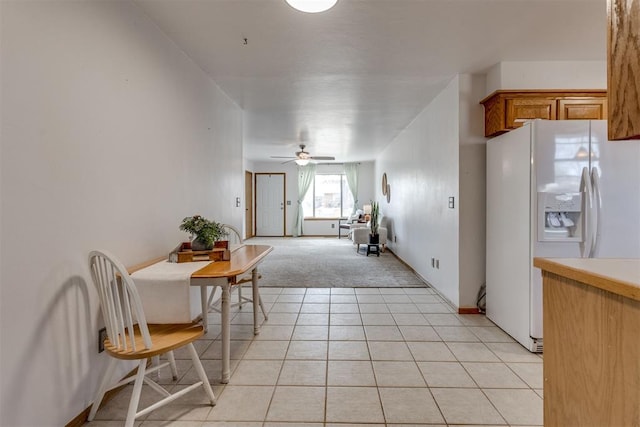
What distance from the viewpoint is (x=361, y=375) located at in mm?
2002

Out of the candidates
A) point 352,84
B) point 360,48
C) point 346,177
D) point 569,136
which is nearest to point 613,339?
point 569,136

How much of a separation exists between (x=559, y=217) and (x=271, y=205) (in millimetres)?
8146

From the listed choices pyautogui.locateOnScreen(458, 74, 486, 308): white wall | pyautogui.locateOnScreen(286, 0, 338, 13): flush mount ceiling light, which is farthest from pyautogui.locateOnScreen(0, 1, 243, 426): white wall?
pyautogui.locateOnScreen(458, 74, 486, 308): white wall

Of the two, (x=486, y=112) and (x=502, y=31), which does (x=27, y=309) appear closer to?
(x=502, y=31)

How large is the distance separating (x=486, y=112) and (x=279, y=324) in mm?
2771

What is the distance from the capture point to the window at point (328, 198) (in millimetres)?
9781

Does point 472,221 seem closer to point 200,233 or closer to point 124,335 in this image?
point 200,233

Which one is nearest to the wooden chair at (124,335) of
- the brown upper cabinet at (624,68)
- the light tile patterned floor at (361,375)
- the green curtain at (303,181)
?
the light tile patterned floor at (361,375)

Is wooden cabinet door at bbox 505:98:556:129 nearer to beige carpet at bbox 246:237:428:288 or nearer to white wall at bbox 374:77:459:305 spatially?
white wall at bbox 374:77:459:305

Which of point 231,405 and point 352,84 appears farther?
point 352,84

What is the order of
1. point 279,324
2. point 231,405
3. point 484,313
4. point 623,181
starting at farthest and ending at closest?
point 484,313
point 279,324
point 623,181
point 231,405

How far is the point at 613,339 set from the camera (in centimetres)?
79

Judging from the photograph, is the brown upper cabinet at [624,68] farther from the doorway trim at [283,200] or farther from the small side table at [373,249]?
the doorway trim at [283,200]

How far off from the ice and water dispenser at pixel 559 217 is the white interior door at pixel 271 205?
7.96m
